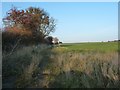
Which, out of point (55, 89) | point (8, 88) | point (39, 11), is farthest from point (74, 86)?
point (39, 11)

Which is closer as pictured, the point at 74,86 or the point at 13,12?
the point at 74,86

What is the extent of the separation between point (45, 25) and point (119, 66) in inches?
2040

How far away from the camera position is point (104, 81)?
9195 mm

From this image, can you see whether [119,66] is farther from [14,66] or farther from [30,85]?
[14,66]

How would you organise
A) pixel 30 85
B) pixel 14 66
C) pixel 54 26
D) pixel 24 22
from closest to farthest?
pixel 30 85 < pixel 14 66 < pixel 24 22 < pixel 54 26

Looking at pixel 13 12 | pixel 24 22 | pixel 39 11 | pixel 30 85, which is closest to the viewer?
pixel 30 85

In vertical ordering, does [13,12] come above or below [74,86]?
above

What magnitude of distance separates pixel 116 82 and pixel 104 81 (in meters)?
0.44

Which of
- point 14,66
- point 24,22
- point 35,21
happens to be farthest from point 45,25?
point 14,66

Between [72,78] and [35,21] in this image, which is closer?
[72,78]

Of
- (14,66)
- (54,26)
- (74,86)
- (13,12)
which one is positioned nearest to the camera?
(74,86)

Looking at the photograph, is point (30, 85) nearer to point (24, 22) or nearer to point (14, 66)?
point (14, 66)

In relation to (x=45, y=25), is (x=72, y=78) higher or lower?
lower

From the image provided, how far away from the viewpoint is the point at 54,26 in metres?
64.1
